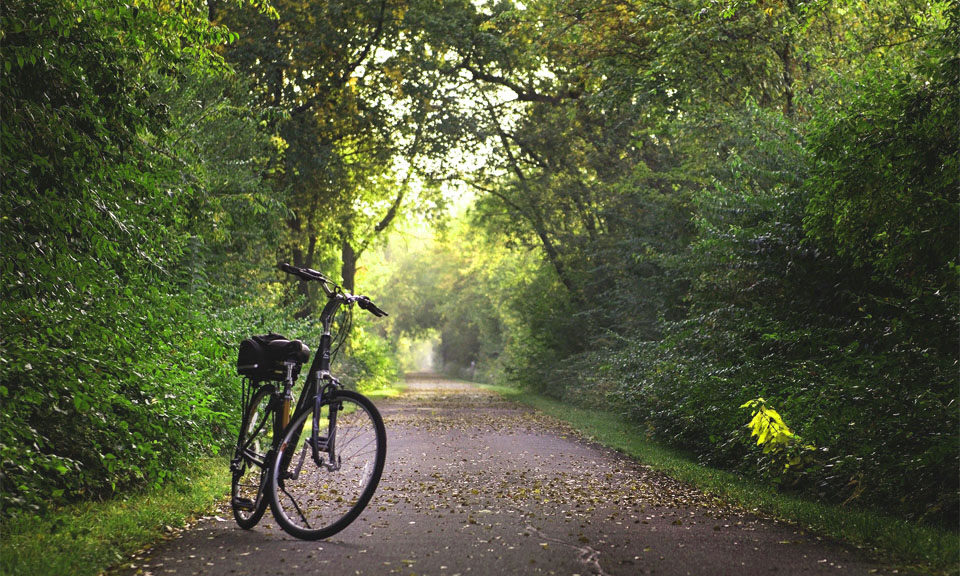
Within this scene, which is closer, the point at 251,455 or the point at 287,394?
the point at 287,394

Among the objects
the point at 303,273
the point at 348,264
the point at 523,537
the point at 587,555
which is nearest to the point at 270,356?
the point at 303,273

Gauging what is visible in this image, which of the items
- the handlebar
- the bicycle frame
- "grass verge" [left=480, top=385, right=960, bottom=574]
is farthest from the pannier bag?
"grass verge" [left=480, top=385, right=960, bottom=574]

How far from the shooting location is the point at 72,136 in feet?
22.7

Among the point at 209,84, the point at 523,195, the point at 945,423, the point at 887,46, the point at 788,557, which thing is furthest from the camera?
the point at 523,195

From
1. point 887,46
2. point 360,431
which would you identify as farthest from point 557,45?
point 360,431

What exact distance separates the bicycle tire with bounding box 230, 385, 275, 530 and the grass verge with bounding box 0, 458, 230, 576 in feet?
1.55

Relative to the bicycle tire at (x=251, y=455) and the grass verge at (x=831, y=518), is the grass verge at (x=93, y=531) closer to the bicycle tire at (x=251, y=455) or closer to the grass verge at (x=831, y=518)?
the bicycle tire at (x=251, y=455)

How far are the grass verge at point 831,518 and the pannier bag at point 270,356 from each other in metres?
4.07

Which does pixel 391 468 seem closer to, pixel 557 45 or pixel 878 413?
pixel 878 413

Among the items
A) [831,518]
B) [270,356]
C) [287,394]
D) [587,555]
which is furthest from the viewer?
[831,518]

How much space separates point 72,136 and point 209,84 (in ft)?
34.7

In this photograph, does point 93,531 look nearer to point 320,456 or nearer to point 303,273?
point 320,456

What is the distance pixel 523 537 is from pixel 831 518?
2.48 metres

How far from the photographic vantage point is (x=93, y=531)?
5.79 metres
